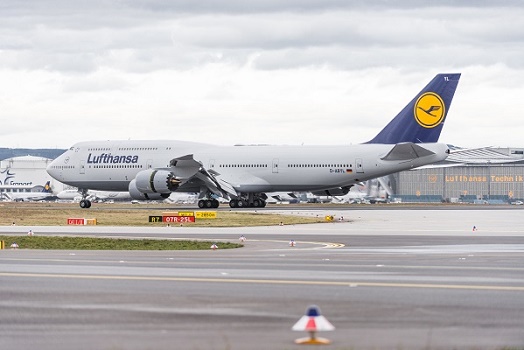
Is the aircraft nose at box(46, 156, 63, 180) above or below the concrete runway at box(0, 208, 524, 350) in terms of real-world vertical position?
above

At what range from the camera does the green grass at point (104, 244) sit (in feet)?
114

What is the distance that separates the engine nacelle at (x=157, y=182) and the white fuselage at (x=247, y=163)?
14.8 feet

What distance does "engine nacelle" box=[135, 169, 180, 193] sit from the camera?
79.2 m

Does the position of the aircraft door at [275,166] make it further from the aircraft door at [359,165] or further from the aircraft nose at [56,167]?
the aircraft nose at [56,167]

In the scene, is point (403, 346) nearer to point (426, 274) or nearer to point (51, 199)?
point (426, 274)

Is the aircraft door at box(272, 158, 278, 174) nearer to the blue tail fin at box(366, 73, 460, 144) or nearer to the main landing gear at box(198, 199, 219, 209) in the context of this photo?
the main landing gear at box(198, 199, 219, 209)

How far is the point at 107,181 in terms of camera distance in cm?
8888

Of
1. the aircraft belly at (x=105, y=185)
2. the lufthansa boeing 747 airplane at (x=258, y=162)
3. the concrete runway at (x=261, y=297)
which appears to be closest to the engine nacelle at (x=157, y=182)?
the lufthansa boeing 747 airplane at (x=258, y=162)

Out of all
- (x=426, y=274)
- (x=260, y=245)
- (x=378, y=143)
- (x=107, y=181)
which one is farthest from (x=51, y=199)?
(x=426, y=274)

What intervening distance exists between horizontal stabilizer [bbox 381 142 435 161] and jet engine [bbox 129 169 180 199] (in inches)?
677

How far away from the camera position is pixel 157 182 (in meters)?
79.3

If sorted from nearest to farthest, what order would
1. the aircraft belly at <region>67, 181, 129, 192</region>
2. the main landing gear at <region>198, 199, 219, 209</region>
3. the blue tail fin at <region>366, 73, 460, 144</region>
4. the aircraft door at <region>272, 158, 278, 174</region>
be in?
the blue tail fin at <region>366, 73, 460, 144</region>
the aircraft door at <region>272, 158, 278, 174</region>
the main landing gear at <region>198, 199, 219, 209</region>
the aircraft belly at <region>67, 181, 129, 192</region>

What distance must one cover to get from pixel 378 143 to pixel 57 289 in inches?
2450

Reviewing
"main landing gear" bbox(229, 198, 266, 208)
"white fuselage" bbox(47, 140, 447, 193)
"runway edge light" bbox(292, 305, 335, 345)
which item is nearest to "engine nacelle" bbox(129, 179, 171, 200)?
"white fuselage" bbox(47, 140, 447, 193)
